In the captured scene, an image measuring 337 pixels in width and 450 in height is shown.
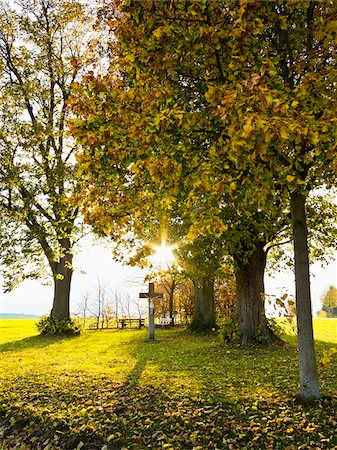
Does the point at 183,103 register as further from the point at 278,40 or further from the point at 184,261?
the point at 184,261

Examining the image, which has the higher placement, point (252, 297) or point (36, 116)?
point (36, 116)

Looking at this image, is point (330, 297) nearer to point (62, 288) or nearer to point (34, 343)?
point (62, 288)

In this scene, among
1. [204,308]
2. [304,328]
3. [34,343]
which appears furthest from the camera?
[204,308]

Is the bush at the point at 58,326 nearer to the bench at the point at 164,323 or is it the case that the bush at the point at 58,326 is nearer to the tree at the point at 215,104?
the bench at the point at 164,323

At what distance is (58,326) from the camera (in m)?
22.4

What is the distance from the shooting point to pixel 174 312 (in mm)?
37281

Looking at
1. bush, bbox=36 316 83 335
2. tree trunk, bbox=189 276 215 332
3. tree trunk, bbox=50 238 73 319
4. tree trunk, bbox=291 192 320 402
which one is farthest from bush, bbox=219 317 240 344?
tree trunk, bbox=50 238 73 319

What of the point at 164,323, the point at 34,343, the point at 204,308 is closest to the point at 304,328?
the point at 204,308

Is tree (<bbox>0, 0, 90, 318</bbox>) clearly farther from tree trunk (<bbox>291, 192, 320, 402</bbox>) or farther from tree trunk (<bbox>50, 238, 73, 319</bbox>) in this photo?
tree trunk (<bbox>291, 192, 320, 402</bbox>)

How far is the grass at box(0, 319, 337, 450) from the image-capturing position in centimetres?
552

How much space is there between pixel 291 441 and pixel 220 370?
456 cm

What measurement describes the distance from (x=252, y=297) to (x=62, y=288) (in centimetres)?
1333

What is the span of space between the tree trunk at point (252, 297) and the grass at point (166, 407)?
2809 millimetres

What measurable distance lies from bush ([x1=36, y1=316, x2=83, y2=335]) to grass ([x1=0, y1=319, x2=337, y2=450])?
11625mm
